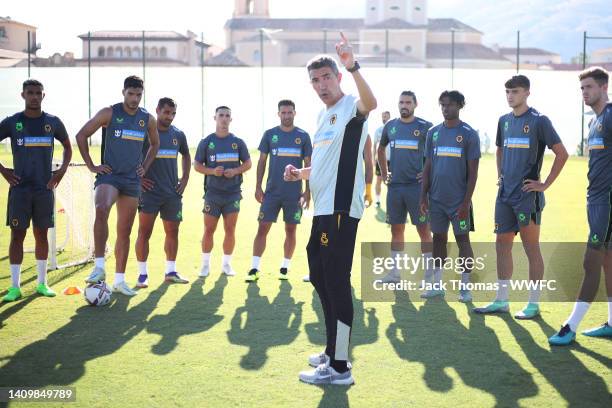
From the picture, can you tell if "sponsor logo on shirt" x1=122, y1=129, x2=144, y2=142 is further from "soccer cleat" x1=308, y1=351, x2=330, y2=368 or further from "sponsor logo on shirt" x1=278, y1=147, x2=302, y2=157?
"soccer cleat" x1=308, y1=351, x2=330, y2=368

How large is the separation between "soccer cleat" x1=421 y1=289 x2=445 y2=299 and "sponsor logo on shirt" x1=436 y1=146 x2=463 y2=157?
1.56m

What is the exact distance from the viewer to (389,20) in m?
111

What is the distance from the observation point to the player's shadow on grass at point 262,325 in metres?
5.94

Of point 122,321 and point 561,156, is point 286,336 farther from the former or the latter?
point 561,156

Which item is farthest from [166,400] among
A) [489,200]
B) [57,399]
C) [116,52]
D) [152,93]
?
[116,52]

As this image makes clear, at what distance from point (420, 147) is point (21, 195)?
470 cm

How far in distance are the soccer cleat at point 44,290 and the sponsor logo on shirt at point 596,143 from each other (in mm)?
5763

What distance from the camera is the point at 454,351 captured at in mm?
5965

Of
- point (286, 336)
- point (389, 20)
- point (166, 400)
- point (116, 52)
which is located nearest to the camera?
point (166, 400)

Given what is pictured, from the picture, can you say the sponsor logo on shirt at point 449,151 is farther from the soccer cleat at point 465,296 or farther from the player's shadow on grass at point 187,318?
the player's shadow on grass at point 187,318

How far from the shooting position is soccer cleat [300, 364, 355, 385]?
5.18 m

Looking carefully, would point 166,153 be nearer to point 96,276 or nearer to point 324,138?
point 96,276

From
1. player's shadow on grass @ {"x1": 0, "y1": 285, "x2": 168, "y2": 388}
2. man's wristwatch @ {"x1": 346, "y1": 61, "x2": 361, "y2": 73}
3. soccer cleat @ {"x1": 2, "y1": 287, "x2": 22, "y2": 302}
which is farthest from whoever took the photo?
soccer cleat @ {"x1": 2, "y1": 287, "x2": 22, "y2": 302}

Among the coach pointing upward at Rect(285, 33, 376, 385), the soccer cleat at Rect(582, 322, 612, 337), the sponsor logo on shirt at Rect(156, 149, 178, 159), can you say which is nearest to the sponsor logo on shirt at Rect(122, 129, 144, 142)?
the sponsor logo on shirt at Rect(156, 149, 178, 159)
